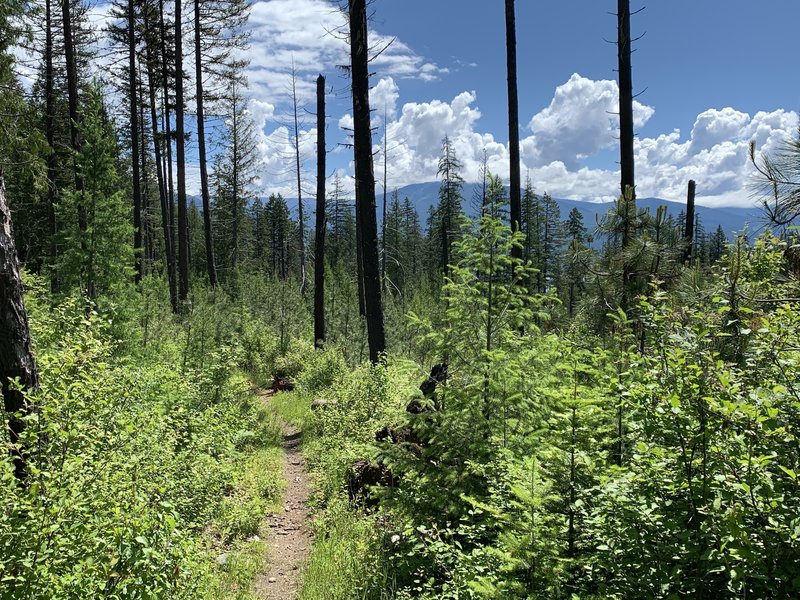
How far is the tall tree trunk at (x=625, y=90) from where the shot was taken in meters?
8.52

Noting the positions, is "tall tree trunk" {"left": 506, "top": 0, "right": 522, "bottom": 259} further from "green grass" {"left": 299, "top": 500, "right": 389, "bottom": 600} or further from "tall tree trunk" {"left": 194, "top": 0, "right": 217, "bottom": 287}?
"tall tree trunk" {"left": 194, "top": 0, "right": 217, "bottom": 287}

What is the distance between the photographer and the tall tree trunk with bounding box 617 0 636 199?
852 cm

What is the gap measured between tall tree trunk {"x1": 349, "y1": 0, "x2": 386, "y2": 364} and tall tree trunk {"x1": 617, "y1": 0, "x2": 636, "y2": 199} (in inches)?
192

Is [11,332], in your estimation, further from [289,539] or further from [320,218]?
[320,218]

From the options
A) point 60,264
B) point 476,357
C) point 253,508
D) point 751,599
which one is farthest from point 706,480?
point 60,264

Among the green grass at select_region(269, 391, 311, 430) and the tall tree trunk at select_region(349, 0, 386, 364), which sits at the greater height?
the tall tree trunk at select_region(349, 0, 386, 364)

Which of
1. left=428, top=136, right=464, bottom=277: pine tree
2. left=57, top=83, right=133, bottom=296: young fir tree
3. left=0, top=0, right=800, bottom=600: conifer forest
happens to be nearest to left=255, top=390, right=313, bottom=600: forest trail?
left=0, top=0, right=800, bottom=600: conifer forest

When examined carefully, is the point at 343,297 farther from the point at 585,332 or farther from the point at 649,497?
the point at 649,497

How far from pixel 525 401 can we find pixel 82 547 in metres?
3.36

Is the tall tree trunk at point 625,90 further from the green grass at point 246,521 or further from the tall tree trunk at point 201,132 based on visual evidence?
the tall tree trunk at point 201,132

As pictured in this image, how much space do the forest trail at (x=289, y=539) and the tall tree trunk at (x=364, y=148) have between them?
3663 millimetres

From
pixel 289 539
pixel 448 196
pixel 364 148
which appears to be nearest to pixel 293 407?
pixel 289 539

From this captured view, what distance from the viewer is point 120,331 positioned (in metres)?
9.53

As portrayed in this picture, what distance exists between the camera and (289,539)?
18.7ft
